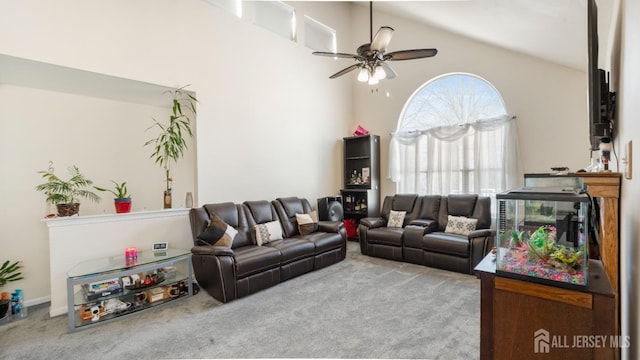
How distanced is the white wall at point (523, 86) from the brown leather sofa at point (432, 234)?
90 centimetres

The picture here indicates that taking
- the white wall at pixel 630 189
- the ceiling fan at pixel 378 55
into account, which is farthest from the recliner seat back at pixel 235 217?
the white wall at pixel 630 189

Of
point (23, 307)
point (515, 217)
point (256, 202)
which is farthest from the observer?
point (256, 202)

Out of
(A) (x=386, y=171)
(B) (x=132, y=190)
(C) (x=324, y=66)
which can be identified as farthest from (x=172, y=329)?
(C) (x=324, y=66)

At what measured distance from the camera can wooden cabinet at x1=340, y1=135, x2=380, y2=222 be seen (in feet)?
19.0

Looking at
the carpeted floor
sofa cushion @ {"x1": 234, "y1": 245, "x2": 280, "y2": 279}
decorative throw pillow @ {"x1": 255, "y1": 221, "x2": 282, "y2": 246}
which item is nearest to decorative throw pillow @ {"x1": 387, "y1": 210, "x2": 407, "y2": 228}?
the carpeted floor

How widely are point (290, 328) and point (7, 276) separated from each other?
3.17 m

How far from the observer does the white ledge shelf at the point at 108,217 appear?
2.92 m

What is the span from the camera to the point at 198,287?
3500mm

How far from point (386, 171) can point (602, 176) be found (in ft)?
14.9

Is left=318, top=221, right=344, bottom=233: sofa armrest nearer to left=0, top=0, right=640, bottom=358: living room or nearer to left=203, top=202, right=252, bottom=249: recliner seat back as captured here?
left=0, top=0, right=640, bottom=358: living room

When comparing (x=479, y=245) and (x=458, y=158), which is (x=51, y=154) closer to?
(x=479, y=245)

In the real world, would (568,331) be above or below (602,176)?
below

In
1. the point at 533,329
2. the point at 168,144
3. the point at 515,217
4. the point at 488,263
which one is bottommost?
the point at 533,329

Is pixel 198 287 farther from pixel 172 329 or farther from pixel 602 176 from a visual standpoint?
pixel 602 176
